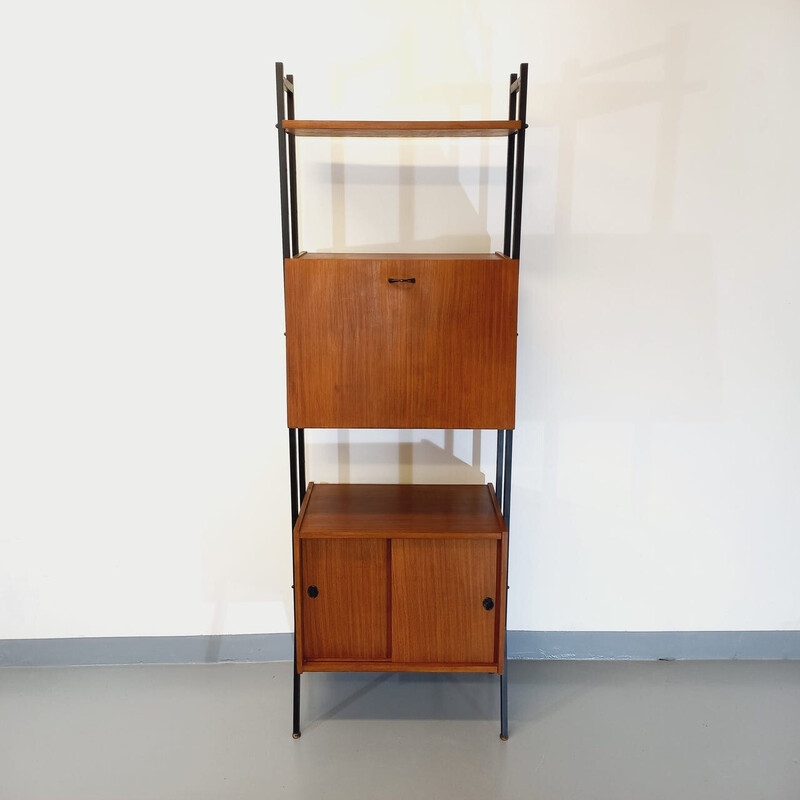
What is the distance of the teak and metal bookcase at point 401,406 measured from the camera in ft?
6.40

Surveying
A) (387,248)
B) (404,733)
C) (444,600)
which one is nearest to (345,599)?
(444,600)

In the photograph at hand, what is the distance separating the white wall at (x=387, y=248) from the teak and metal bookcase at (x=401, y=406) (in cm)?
19

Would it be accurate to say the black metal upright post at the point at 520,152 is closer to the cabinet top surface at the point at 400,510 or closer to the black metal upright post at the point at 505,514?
the black metal upright post at the point at 505,514

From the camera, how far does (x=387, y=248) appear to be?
234 centimetres

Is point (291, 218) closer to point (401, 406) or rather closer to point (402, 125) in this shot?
point (402, 125)

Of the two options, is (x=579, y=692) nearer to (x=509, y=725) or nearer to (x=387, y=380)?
(x=509, y=725)

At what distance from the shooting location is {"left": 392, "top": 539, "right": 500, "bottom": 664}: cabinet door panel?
2117 mm

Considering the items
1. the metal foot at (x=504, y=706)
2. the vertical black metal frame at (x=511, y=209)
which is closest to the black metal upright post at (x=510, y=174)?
the vertical black metal frame at (x=511, y=209)

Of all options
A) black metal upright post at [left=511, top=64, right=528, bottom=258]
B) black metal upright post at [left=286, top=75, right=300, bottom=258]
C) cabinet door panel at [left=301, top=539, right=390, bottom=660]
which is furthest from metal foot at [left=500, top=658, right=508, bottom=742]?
black metal upright post at [left=286, top=75, right=300, bottom=258]

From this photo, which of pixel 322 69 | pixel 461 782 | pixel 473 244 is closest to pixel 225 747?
pixel 461 782

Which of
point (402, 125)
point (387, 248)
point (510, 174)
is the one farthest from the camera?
point (387, 248)

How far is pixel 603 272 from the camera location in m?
2.36

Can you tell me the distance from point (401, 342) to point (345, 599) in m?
0.74

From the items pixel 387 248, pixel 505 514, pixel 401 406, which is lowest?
pixel 505 514
